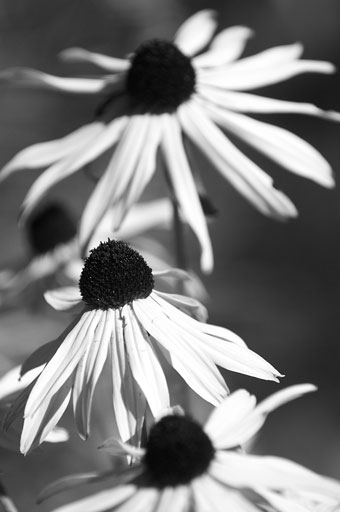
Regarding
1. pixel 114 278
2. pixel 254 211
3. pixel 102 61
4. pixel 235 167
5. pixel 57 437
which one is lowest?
pixel 57 437

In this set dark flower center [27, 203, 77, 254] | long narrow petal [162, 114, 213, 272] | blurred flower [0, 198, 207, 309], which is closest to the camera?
long narrow petal [162, 114, 213, 272]

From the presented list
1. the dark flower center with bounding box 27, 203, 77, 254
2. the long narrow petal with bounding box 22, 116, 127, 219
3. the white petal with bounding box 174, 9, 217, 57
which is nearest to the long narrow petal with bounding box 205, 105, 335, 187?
the long narrow petal with bounding box 22, 116, 127, 219

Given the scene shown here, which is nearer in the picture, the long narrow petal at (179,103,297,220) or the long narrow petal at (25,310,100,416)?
the long narrow petal at (25,310,100,416)

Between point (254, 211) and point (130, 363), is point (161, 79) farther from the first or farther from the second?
point (254, 211)

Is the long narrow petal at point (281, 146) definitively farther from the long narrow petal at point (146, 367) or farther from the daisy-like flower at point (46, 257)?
the daisy-like flower at point (46, 257)

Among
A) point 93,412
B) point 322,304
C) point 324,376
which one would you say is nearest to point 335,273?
point 322,304

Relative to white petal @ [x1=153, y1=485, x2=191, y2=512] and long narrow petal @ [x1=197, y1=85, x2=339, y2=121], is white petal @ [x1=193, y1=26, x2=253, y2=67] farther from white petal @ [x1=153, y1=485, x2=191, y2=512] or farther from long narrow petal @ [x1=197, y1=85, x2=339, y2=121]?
white petal @ [x1=153, y1=485, x2=191, y2=512]

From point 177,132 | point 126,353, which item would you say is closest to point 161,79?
point 177,132

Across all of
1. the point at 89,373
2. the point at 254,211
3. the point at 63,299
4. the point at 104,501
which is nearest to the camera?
the point at 104,501
